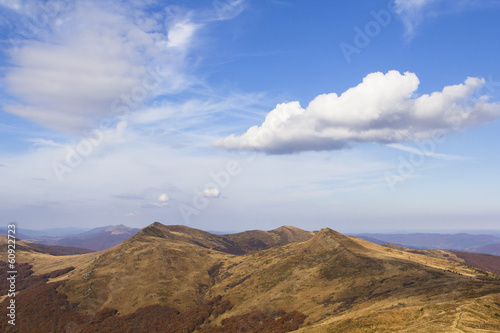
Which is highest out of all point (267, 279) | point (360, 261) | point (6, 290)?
point (360, 261)

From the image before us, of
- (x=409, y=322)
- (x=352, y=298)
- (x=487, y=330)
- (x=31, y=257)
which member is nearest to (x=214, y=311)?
(x=352, y=298)

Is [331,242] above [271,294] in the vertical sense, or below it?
above

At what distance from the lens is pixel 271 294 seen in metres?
83.8

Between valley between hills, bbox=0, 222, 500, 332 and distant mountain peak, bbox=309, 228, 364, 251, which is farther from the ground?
distant mountain peak, bbox=309, 228, 364, 251

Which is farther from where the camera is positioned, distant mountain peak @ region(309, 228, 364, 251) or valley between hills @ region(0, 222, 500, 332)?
distant mountain peak @ region(309, 228, 364, 251)

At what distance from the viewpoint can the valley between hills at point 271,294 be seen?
4359 cm

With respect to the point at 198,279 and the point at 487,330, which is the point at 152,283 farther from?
the point at 487,330

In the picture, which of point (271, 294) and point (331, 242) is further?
point (331, 242)

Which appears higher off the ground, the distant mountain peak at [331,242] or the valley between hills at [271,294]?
the distant mountain peak at [331,242]

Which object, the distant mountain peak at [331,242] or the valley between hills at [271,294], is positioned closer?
the valley between hills at [271,294]

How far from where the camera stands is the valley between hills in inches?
1716

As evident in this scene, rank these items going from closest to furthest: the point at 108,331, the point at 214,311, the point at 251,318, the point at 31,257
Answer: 1. the point at 251,318
2. the point at 108,331
3. the point at 214,311
4. the point at 31,257

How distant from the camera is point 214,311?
Answer: 84562 mm

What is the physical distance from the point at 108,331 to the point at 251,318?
138 ft
